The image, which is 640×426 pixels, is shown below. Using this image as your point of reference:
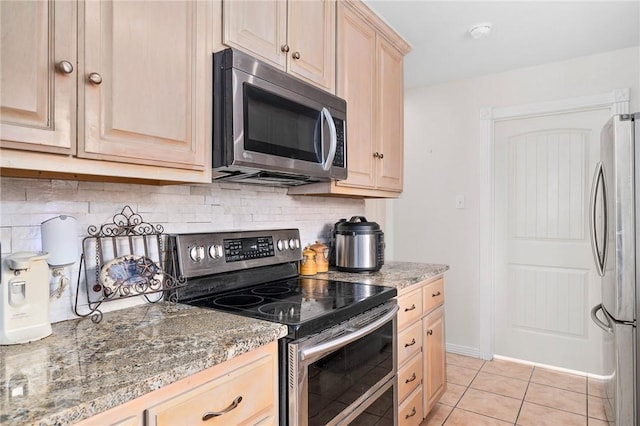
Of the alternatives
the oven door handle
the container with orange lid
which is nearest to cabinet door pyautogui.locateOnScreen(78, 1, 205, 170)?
the oven door handle

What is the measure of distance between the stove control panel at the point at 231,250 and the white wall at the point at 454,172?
6.19 feet

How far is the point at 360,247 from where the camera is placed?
213 centimetres

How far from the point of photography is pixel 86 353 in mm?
900

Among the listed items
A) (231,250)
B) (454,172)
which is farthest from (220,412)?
(454,172)

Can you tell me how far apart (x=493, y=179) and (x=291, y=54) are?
231 cm

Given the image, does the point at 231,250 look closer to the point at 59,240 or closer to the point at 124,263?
the point at 124,263

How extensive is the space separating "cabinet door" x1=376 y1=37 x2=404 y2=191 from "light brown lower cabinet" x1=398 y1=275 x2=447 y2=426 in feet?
2.24

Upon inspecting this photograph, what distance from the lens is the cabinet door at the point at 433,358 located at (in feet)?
7.02

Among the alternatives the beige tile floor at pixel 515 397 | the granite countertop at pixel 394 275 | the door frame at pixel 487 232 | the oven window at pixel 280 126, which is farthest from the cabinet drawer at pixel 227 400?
the door frame at pixel 487 232

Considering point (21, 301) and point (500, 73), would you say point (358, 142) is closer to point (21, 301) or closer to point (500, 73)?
point (21, 301)

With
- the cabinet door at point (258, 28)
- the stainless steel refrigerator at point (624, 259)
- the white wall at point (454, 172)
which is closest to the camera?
the cabinet door at point (258, 28)

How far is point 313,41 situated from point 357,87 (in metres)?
0.40

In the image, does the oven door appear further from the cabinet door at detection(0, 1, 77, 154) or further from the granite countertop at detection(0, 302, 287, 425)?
the cabinet door at detection(0, 1, 77, 154)

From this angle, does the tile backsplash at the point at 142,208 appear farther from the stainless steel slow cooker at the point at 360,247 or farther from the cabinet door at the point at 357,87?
the cabinet door at the point at 357,87
